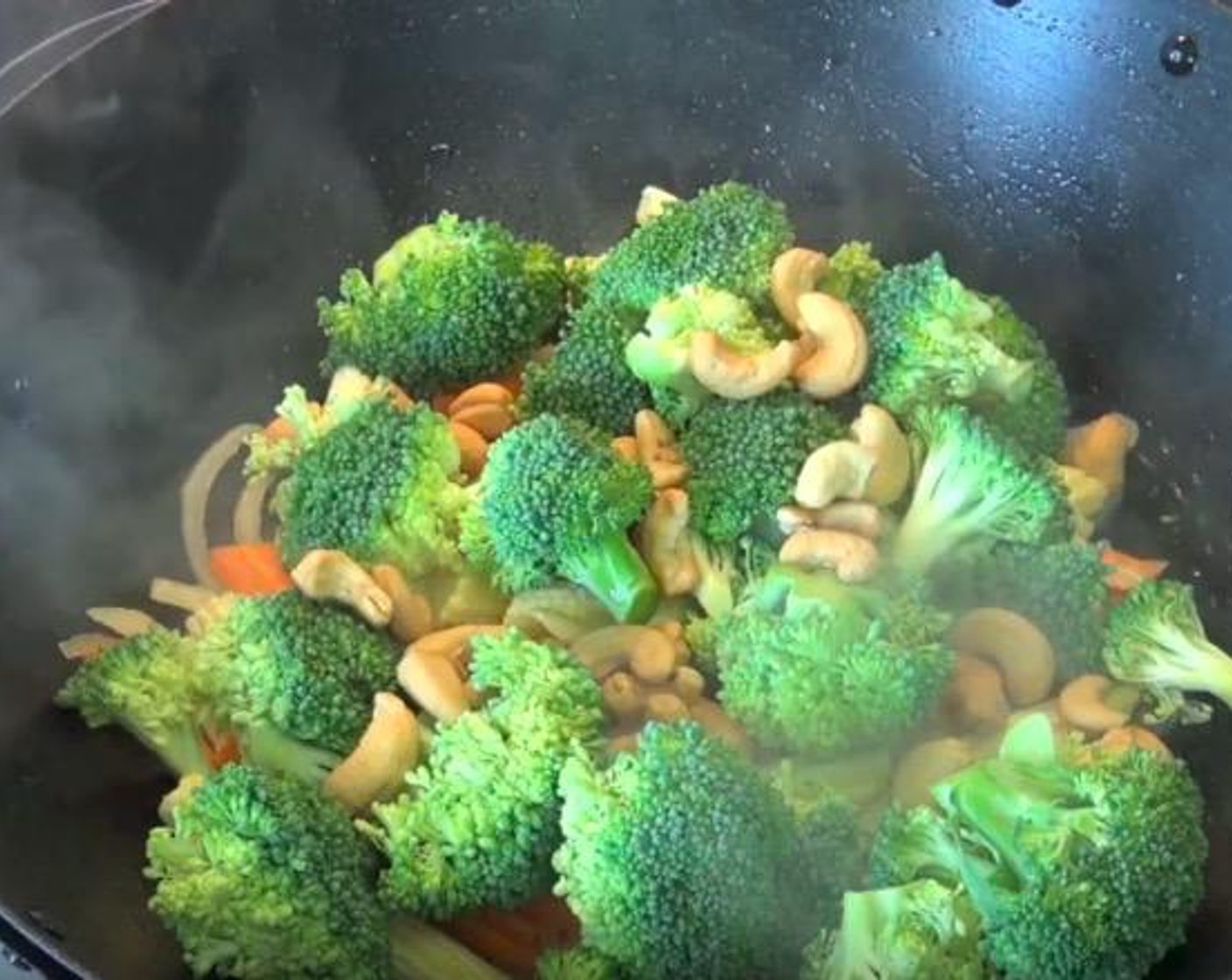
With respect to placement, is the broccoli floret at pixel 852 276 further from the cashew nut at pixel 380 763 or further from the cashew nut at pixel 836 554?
the cashew nut at pixel 380 763

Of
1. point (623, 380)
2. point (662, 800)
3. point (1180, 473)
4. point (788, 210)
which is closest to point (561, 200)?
point (788, 210)

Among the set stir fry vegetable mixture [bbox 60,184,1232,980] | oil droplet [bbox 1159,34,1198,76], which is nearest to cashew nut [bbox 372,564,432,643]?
stir fry vegetable mixture [bbox 60,184,1232,980]

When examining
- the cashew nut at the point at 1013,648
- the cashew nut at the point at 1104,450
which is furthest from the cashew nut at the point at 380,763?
the cashew nut at the point at 1104,450

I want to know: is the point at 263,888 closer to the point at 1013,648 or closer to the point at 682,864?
the point at 682,864

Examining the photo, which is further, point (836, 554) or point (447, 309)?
point (447, 309)

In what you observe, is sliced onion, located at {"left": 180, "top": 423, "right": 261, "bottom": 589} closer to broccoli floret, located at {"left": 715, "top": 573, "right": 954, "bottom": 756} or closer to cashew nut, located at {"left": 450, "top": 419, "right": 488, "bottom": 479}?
cashew nut, located at {"left": 450, "top": 419, "right": 488, "bottom": 479}

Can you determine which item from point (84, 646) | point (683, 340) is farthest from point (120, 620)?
point (683, 340)
